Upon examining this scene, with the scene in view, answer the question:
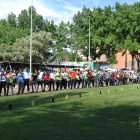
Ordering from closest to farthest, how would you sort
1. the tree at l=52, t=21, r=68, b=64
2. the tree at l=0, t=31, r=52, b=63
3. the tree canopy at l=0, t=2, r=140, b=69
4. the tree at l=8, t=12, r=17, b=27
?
the tree at l=0, t=31, r=52, b=63
the tree canopy at l=0, t=2, r=140, b=69
the tree at l=52, t=21, r=68, b=64
the tree at l=8, t=12, r=17, b=27

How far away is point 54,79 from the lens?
27016 millimetres

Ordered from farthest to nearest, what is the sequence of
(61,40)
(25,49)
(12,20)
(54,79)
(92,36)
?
(12,20), (61,40), (92,36), (25,49), (54,79)

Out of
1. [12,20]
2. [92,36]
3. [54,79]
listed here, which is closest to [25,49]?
[92,36]

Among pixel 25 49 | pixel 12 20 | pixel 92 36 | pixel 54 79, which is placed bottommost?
pixel 54 79

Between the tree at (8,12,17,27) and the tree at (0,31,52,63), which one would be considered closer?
the tree at (0,31,52,63)

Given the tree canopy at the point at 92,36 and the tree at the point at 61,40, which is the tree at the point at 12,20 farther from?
the tree at the point at 61,40

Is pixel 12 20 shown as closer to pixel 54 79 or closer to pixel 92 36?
pixel 92 36

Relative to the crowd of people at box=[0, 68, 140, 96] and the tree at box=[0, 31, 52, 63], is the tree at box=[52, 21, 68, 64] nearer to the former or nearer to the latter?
the tree at box=[0, 31, 52, 63]

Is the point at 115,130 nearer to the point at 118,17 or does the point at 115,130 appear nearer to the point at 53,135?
the point at 53,135

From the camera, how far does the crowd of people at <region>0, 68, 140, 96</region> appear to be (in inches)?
897

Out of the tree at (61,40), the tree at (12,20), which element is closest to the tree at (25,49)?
the tree at (61,40)

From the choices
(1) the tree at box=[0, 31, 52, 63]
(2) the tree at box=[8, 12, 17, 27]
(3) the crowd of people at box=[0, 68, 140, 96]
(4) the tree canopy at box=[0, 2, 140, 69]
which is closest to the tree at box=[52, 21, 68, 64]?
(4) the tree canopy at box=[0, 2, 140, 69]

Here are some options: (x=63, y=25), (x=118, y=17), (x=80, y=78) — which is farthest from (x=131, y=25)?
(x=80, y=78)

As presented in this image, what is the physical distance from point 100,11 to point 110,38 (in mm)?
8311
